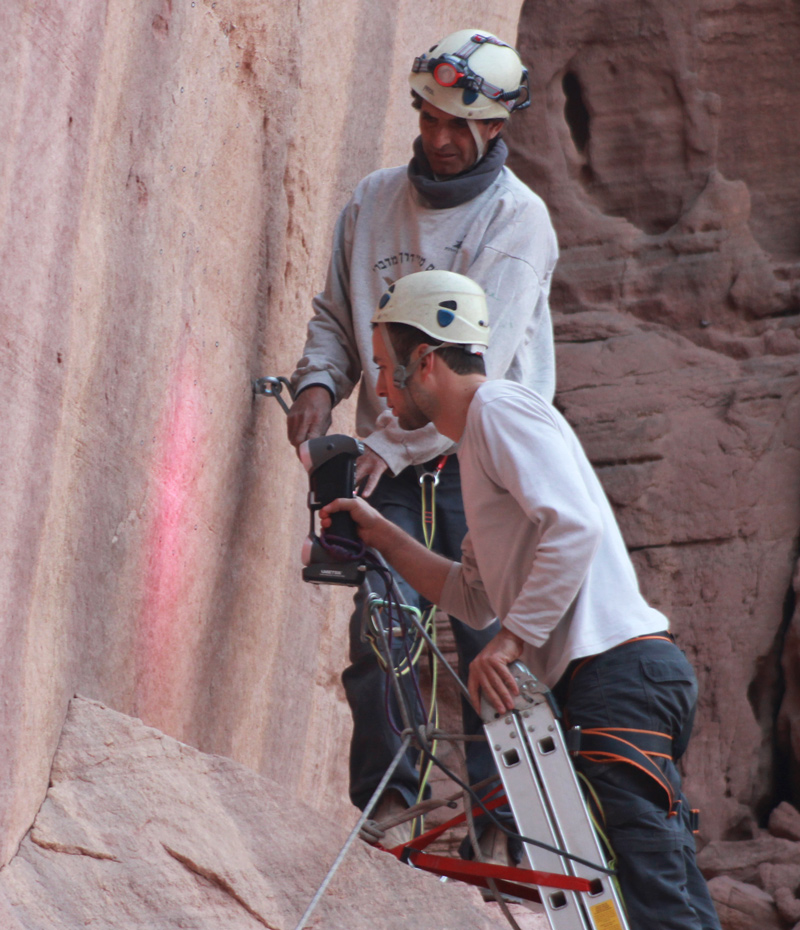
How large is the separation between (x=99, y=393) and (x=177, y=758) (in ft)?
2.89

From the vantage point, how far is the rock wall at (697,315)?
6.44 metres

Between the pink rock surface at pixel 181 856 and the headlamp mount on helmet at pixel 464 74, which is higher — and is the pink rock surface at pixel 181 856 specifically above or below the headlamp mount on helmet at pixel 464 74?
below

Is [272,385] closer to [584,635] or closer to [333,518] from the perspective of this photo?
[333,518]

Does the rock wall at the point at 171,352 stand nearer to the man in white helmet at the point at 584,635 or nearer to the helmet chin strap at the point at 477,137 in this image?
the helmet chin strap at the point at 477,137

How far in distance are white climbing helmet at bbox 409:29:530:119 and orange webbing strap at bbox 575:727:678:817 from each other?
5.91 ft

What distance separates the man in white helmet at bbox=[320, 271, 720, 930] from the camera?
8.38 ft

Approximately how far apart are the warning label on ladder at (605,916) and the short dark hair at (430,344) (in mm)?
1175

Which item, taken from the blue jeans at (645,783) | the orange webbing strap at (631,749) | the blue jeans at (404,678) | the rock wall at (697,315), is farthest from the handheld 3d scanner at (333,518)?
the rock wall at (697,315)

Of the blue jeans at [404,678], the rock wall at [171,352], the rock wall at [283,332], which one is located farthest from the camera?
the blue jeans at [404,678]

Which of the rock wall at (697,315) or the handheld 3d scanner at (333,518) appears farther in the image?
the rock wall at (697,315)

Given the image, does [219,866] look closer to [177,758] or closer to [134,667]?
[177,758]

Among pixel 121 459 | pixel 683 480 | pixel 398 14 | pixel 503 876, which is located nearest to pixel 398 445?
pixel 121 459

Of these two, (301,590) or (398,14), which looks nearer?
(301,590)

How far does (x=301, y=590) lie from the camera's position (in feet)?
14.9
